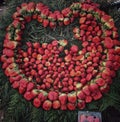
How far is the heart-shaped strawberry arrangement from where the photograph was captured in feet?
7.75

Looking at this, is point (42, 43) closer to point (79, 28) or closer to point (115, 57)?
point (79, 28)

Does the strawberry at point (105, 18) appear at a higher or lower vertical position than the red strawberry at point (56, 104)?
higher

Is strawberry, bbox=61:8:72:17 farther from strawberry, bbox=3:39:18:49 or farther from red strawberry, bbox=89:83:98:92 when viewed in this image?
red strawberry, bbox=89:83:98:92

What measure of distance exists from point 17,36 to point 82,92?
84 centimetres

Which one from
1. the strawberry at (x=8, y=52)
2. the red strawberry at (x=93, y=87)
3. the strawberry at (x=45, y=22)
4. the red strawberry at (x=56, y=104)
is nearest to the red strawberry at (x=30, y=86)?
the red strawberry at (x=56, y=104)

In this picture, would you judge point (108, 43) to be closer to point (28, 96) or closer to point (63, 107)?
point (63, 107)

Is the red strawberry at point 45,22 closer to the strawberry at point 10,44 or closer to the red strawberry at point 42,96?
the strawberry at point 10,44

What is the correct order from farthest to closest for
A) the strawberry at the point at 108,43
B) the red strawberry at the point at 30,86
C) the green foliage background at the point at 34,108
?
the strawberry at the point at 108,43 < the red strawberry at the point at 30,86 < the green foliage background at the point at 34,108

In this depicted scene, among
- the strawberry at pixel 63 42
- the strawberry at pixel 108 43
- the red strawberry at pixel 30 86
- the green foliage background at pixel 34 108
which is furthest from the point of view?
the strawberry at pixel 63 42

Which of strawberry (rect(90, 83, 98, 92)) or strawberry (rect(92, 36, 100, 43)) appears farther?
strawberry (rect(92, 36, 100, 43))

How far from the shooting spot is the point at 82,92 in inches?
92.4

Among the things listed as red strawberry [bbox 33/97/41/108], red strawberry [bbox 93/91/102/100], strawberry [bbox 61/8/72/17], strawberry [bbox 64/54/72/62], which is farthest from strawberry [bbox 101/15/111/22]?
red strawberry [bbox 33/97/41/108]

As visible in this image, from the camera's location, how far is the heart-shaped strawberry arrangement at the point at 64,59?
2361mm

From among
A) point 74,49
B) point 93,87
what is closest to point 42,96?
point 93,87
